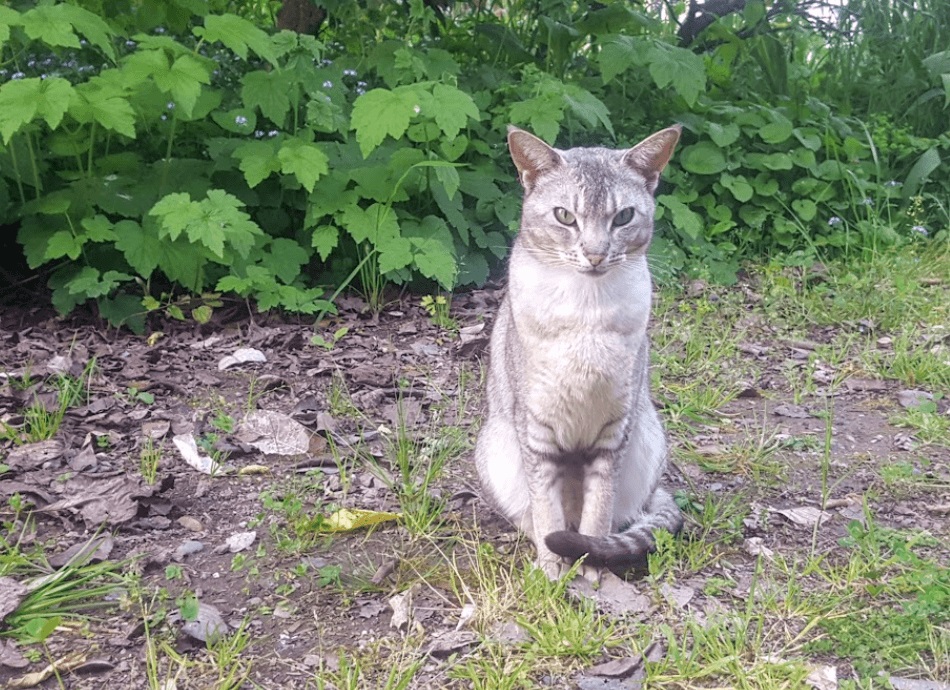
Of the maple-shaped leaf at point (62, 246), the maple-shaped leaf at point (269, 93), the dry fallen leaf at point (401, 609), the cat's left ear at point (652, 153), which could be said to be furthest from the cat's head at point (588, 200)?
the maple-shaped leaf at point (62, 246)

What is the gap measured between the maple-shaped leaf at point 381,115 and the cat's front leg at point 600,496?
6.46 feet

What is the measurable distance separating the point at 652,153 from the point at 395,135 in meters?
1.56

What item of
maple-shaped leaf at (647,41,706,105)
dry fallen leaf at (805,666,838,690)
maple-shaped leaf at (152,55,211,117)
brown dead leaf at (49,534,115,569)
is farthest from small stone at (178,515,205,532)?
maple-shaped leaf at (647,41,706,105)

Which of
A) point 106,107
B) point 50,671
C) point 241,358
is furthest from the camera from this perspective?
point 241,358

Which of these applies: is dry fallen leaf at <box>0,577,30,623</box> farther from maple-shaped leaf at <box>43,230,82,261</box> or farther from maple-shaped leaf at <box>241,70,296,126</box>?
maple-shaped leaf at <box>241,70,296,126</box>

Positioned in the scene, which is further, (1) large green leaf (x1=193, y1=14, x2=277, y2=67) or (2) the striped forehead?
(1) large green leaf (x1=193, y1=14, x2=277, y2=67)

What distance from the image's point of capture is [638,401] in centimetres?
334

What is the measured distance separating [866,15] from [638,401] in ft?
17.8

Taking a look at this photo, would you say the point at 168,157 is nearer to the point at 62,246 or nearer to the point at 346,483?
the point at 62,246

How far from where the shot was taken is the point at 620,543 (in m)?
3.08

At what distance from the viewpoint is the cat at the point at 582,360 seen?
3.12 metres

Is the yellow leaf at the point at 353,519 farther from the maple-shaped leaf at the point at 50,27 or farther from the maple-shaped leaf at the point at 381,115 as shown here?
the maple-shaped leaf at the point at 50,27

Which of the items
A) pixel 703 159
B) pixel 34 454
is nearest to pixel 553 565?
pixel 34 454

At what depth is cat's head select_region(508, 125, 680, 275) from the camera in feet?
10.3
